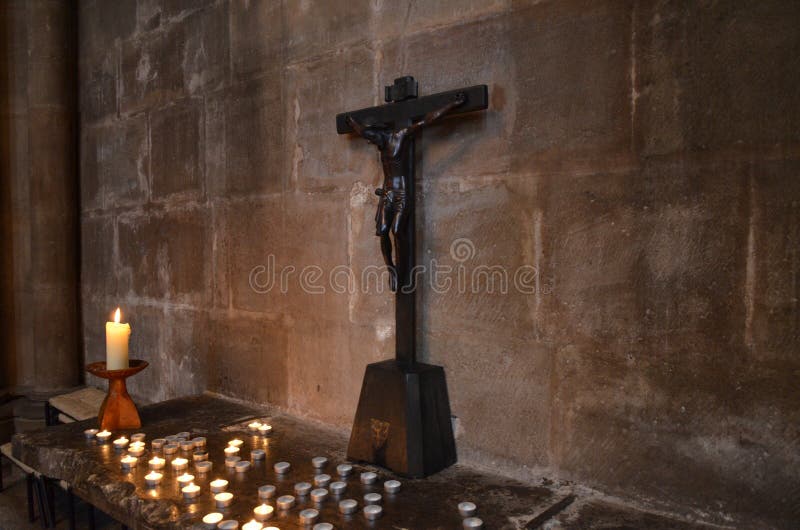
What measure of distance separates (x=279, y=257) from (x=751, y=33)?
7.40 ft

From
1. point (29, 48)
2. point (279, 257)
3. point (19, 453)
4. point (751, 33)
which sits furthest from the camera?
point (29, 48)

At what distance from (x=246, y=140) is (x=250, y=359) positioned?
1.21 m

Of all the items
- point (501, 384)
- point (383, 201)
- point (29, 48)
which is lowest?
point (501, 384)

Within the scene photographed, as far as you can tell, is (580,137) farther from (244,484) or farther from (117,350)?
(117,350)

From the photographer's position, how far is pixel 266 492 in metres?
1.97

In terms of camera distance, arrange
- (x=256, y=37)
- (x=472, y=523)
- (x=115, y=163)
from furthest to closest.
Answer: (x=115, y=163), (x=256, y=37), (x=472, y=523)

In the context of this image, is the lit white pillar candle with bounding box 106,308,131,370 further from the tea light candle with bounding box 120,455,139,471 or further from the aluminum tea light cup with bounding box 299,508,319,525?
the aluminum tea light cup with bounding box 299,508,319,525

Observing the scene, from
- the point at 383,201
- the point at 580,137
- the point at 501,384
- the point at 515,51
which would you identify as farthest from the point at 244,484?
the point at 515,51

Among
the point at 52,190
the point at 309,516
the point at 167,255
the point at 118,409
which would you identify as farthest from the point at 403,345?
the point at 52,190

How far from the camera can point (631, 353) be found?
1.94m

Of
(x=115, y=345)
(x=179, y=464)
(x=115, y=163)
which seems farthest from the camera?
(x=115, y=163)

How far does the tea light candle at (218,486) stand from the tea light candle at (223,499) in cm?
8

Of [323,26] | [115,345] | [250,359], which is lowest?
[250,359]

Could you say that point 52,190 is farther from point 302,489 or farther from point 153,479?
point 302,489
